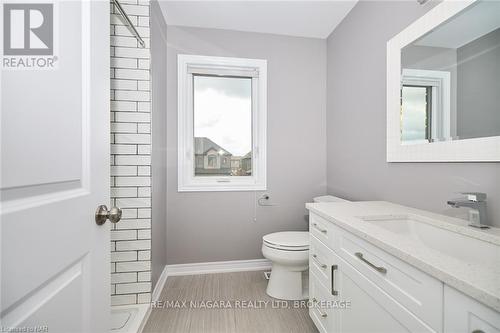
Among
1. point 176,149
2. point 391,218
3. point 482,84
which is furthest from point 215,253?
point 482,84

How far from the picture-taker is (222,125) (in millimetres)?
2396

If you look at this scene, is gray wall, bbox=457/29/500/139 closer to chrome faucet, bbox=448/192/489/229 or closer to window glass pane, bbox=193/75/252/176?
chrome faucet, bbox=448/192/489/229

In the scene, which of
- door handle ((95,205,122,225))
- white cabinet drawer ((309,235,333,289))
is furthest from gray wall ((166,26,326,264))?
door handle ((95,205,122,225))

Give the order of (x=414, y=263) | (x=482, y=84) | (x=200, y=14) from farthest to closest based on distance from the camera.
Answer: (x=200, y=14), (x=482, y=84), (x=414, y=263)

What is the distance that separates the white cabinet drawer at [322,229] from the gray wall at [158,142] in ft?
4.00

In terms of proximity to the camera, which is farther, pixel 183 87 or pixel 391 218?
pixel 183 87

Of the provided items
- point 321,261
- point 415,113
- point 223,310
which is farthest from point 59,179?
point 415,113

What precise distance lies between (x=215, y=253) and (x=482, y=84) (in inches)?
91.1

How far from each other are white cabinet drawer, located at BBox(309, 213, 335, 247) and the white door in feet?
3.47

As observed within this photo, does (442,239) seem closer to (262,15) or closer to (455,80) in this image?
(455,80)

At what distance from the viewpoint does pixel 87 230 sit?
68 cm

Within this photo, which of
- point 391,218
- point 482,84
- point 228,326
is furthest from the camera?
point 228,326

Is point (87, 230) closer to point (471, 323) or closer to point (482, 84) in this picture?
point (471, 323)

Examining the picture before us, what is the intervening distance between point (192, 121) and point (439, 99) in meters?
1.99
